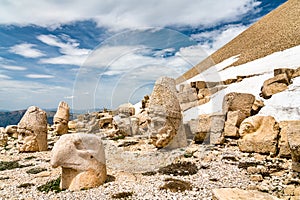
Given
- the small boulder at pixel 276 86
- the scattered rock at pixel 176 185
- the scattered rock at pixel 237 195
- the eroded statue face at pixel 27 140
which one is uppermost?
the small boulder at pixel 276 86

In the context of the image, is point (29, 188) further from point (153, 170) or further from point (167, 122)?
point (167, 122)

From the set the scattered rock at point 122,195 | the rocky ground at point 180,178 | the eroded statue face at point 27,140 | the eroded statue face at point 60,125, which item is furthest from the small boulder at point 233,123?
the eroded statue face at point 60,125

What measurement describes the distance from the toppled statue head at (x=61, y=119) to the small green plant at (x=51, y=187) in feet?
43.5

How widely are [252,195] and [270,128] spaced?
6.12 metres

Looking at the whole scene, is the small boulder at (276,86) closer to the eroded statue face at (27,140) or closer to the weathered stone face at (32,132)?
the weathered stone face at (32,132)

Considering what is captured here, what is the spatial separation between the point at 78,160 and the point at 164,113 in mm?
5768

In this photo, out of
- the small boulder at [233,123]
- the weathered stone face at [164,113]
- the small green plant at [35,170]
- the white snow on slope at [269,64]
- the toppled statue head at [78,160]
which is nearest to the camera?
the toppled statue head at [78,160]

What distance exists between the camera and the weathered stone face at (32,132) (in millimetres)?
13562

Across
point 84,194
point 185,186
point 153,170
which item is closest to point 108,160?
point 153,170

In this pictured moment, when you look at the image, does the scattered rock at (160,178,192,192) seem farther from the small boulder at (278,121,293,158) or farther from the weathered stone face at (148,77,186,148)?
the weathered stone face at (148,77,186,148)

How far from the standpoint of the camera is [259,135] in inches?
397

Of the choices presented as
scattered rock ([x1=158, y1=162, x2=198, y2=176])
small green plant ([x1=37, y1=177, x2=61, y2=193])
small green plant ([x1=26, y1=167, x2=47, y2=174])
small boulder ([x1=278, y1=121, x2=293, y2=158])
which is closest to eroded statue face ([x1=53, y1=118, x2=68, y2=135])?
small green plant ([x1=26, y1=167, x2=47, y2=174])

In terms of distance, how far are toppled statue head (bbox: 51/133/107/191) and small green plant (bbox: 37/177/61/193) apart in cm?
21

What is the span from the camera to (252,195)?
4699mm
